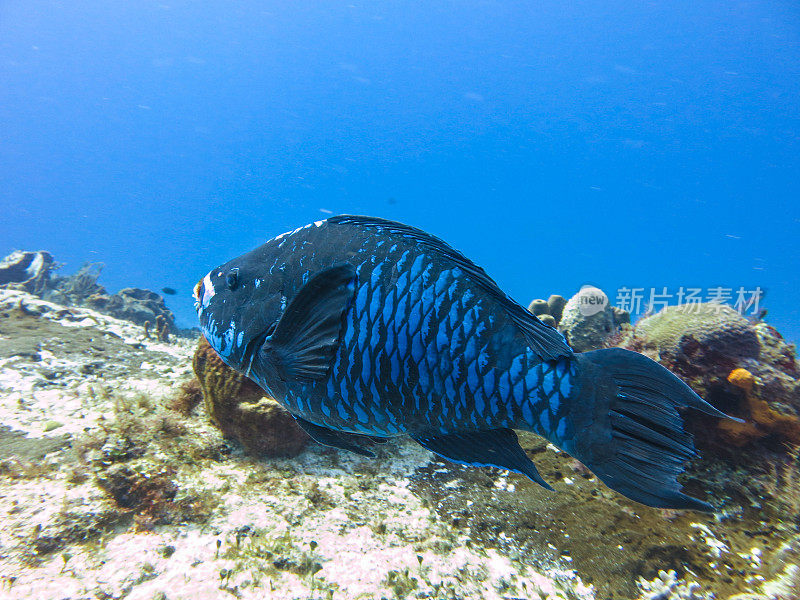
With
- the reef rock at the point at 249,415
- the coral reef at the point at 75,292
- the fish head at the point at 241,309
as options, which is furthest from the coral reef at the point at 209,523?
the coral reef at the point at 75,292

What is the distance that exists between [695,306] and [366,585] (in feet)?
17.4

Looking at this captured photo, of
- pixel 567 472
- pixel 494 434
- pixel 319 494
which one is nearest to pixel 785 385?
pixel 567 472

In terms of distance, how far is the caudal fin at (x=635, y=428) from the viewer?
1655 millimetres

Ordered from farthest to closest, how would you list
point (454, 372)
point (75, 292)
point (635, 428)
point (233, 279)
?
point (75, 292), point (233, 279), point (454, 372), point (635, 428)

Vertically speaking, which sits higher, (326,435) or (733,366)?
(733,366)

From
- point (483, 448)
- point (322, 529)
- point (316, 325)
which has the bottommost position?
point (322, 529)

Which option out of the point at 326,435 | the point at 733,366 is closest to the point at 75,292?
the point at 326,435

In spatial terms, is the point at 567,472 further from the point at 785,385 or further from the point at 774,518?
the point at 785,385

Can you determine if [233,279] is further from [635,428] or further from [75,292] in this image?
[75,292]

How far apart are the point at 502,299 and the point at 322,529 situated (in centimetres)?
269

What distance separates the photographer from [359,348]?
1961mm

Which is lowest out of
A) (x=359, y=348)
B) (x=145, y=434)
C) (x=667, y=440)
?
(x=145, y=434)

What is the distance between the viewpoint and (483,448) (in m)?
1.96

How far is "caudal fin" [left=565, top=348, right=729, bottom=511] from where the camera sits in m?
1.66
